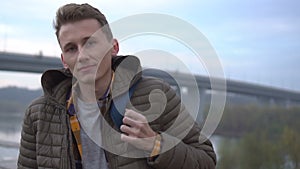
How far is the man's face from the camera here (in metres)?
1.15

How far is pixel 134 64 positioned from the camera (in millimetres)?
1140

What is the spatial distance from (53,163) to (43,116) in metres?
0.16

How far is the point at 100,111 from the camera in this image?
1.21 metres

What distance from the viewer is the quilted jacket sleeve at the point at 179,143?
1.07m

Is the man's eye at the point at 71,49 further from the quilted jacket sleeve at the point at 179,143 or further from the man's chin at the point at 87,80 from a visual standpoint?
the quilted jacket sleeve at the point at 179,143

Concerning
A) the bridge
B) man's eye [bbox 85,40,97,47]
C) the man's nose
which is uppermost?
man's eye [bbox 85,40,97,47]

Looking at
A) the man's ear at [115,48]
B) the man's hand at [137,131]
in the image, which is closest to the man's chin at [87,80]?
the man's ear at [115,48]

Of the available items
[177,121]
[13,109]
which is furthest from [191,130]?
[13,109]

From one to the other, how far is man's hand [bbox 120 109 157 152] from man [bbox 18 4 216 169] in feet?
0.10

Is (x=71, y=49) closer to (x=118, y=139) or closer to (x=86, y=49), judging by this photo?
(x=86, y=49)

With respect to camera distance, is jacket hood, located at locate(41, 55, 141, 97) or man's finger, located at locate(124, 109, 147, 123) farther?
jacket hood, located at locate(41, 55, 141, 97)

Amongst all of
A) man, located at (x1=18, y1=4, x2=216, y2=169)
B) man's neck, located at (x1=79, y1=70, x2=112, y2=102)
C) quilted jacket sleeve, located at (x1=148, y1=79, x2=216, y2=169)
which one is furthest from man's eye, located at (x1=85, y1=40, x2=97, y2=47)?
quilted jacket sleeve, located at (x1=148, y1=79, x2=216, y2=169)

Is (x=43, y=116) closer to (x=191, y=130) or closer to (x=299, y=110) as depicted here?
(x=191, y=130)

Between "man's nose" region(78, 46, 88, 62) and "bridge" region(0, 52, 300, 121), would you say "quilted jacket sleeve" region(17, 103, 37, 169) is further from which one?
"bridge" region(0, 52, 300, 121)
